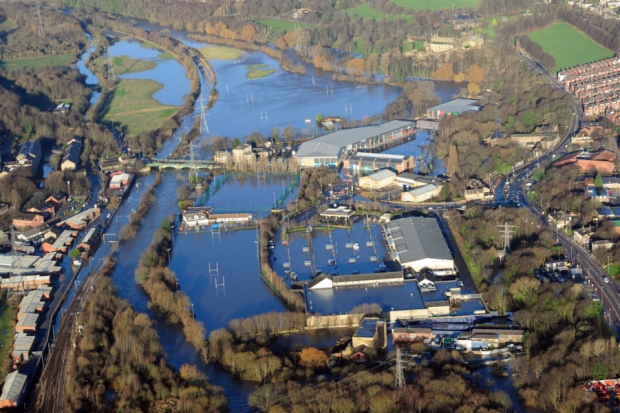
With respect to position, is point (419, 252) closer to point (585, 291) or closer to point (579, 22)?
point (585, 291)

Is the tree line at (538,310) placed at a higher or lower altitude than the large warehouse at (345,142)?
higher

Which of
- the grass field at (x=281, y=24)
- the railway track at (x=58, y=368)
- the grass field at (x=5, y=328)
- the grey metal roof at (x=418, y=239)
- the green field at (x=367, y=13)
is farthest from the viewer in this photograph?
the green field at (x=367, y=13)

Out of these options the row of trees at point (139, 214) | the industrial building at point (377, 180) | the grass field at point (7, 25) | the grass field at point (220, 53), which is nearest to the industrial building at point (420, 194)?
the industrial building at point (377, 180)

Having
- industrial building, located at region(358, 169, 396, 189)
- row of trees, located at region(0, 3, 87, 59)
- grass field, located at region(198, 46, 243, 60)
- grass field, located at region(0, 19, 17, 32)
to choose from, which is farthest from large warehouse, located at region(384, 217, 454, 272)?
grass field, located at region(0, 19, 17, 32)

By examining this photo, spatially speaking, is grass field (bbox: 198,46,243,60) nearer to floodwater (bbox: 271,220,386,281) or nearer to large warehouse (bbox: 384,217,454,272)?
floodwater (bbox: 271,220,386,281)

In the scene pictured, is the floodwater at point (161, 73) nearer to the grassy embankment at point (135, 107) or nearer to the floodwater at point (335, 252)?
the grassy embankment at point (135, 107)

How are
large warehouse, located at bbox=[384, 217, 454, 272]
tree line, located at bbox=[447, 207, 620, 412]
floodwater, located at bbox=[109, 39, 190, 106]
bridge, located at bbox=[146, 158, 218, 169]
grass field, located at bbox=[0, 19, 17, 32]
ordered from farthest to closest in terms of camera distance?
1. grass field, located at bbox=[0, 19, 17, 32]
2. floodwater, located at bbox=[109, 39, 190, 106]
3. bridge, located at bbox=[146, 158, 218, 169]
4. large warehouse, located at bbox=[384, 217, 454, 272]
5. tree line, located at bbox=[447, 207, 620, 412]
